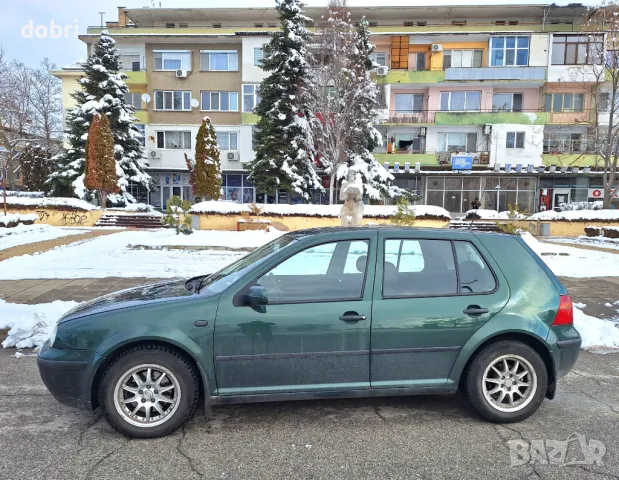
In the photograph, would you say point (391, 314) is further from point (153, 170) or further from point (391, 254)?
point (153, 170)

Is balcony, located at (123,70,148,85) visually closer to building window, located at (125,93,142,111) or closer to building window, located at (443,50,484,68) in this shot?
building window, located at (125,93,142,111)

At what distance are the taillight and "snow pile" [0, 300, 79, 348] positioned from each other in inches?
217

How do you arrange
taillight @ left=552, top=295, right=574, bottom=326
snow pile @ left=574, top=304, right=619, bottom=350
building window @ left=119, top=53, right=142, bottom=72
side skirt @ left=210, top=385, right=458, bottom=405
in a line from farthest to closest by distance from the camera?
1. building window @ left=119, top=53, right=142, bottom=72
2. snow pile @ left=574, top=304, right=619, bottom=350
3. taillight @ left=552, top=295, right=574, bottom=326
4. side skirt @ left=210, top=385, right=458, bottom=405

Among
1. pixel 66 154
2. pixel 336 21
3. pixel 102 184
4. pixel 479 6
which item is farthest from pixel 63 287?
pixel 479 6

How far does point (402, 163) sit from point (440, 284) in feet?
102

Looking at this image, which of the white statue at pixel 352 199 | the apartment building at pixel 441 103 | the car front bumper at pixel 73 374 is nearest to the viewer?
the car front bumper at pixel 73 374

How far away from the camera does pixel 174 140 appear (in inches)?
1393

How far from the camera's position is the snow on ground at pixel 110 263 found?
9.99 meters

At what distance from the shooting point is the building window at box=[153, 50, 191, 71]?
35.2 m

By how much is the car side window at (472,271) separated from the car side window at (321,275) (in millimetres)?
796

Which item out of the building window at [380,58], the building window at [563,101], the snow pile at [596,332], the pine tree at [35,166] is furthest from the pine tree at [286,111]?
the pine tree at [35,166]

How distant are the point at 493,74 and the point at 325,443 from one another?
117 feet

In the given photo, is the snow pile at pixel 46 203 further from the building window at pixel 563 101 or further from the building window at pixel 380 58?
the building window at pixel 563 101

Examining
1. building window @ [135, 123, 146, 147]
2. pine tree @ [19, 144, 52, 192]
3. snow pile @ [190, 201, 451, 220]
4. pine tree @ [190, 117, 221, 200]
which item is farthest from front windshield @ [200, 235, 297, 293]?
pine tree @ [19, 144, 52, 192]
